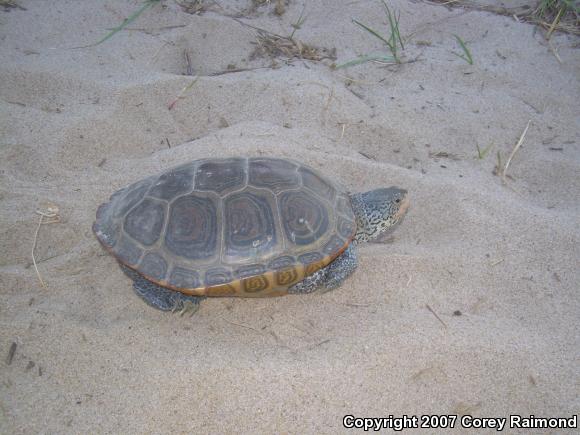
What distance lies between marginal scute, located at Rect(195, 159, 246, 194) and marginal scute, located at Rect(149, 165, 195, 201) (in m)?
0.06

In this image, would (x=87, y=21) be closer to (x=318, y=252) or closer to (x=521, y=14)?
(x=318, y=252)

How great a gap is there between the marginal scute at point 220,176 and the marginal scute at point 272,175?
76 millimetres

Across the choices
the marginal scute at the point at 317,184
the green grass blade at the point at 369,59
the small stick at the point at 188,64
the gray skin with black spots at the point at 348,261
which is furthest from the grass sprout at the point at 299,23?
the gray skin with black spots at the point at 348,261

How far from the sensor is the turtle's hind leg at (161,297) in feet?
9.02

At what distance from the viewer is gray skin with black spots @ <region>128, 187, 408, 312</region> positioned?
2775 millimetres

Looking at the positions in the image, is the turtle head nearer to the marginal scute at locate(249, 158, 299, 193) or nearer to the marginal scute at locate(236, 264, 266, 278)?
the marginal scute at locate(249, 158, 299, 193)

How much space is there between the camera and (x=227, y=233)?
2668 mm

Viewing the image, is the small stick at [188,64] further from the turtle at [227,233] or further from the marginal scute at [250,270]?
the marginal scute at [250,270]

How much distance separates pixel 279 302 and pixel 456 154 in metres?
2.29

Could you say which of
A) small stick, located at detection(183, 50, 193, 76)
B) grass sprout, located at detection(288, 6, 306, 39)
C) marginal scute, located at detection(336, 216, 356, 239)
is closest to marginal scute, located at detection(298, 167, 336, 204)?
marginal scute, located at detection(336, 216, 356, 239)

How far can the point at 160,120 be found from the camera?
4.15 metres


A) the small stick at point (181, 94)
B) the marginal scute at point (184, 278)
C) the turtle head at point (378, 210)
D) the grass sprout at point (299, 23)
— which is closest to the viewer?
the marginal scute at point (184, 278)

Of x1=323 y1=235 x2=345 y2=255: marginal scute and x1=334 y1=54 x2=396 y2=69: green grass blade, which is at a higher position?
x1=334 y1=54 x2=396 y2=69: green grass blade

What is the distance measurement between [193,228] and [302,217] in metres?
0.69
